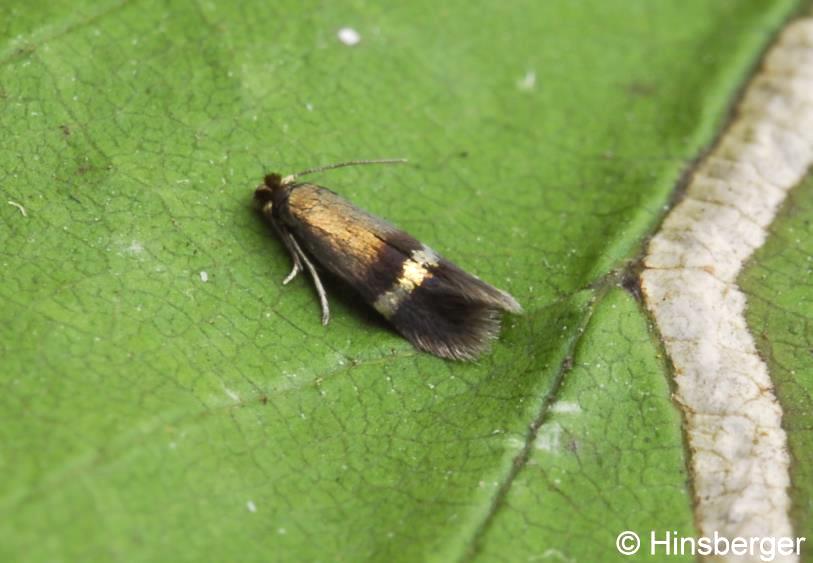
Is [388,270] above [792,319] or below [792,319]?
above

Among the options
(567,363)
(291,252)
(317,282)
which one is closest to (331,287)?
(317,282)

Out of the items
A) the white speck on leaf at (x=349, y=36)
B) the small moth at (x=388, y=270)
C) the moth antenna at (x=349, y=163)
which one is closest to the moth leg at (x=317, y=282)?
the small moth at (x=388, y=270)

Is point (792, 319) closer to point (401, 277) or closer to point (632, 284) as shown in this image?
point (632, 284)

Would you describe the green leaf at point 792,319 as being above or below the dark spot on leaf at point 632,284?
below

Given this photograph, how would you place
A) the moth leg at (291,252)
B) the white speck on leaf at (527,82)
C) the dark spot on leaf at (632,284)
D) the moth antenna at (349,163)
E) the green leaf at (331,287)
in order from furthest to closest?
1. the white speck on leaf at (527,82)
2. the moth antenna at (349,163)
3. the moth leg at (291,252)
4. the dark spot on leaf at (632,284)
5. the green leaf at (331,287)

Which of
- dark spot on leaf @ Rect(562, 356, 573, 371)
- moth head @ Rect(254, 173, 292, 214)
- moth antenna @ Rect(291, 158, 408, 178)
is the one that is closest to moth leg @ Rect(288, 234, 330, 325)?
moth head @ Rect(254, 173, 292, 214)

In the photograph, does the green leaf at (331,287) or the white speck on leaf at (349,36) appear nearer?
the green leaf at (331,287)

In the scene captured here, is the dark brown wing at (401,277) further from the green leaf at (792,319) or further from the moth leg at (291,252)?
the green leaf at (792,319)

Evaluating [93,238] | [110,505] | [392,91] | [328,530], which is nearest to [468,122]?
[392,91]

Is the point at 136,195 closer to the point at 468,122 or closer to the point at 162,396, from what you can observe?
the point at 162,396
